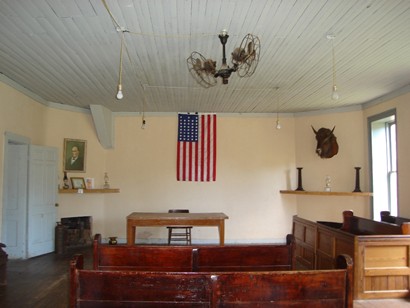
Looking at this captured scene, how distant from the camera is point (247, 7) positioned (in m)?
3.18

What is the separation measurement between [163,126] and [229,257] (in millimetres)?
5363

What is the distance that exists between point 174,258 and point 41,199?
4.49 metres

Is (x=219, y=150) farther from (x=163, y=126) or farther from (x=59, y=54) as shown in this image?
(x=59, y=54)

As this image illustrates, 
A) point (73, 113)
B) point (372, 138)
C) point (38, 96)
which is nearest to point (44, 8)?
point (38, 96)

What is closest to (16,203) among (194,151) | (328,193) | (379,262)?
(194,151)

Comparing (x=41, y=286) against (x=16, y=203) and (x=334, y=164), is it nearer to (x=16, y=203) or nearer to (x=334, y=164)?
(x=16, y=203)

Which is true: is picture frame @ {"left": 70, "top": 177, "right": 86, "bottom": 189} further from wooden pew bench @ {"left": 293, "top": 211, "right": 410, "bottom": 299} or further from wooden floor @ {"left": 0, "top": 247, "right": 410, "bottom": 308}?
wooden pew bench @ {"left": 293, "top": 211, "right": 410, "bottom": 299}

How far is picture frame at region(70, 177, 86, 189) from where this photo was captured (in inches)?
286

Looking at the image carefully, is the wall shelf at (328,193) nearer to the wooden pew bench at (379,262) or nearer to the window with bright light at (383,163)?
the window with bright light at (383,163)

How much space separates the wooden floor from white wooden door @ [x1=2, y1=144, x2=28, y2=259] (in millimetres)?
283

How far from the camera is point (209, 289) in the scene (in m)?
1.87

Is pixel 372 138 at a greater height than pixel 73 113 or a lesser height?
lesser

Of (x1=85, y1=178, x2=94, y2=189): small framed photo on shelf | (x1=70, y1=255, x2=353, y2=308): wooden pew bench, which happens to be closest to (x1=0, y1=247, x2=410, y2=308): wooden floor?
(x1=85, y1=178, x2=94, y2=189): small framed photo on shelf

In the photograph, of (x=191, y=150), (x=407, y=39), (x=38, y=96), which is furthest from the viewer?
(x=191, y=150)
